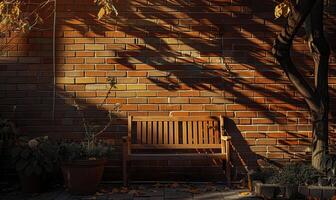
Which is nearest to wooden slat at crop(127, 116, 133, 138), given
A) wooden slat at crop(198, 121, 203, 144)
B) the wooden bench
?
the wooden bench

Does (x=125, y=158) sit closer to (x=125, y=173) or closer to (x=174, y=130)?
(x=125, y=173)

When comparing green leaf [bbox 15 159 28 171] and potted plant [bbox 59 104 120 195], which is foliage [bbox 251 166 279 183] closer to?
potted plant [bbox 59 104 120 195]

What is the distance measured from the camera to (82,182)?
20.0 feet

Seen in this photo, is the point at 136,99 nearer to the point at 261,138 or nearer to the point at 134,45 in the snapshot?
the point at 134,45

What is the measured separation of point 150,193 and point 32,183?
1.59 meters

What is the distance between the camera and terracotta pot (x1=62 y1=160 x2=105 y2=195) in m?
6.07

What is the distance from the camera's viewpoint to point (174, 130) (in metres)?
7.02

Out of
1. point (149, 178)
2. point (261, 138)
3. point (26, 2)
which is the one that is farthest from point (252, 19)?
point (26, 2)

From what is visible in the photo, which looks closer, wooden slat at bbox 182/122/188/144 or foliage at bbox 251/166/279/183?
foliage at bbox 251/166/279/183

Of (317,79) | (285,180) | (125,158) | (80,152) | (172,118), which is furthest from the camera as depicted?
(172,118)

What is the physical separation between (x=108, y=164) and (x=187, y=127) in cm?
130

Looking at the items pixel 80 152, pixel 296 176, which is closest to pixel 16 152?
pixel 80 152

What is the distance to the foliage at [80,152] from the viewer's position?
623cm

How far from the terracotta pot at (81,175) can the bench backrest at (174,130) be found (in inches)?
40.9
